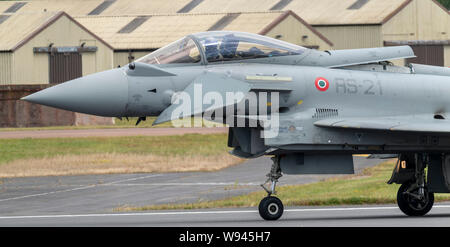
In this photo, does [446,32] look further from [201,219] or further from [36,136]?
[201,219]

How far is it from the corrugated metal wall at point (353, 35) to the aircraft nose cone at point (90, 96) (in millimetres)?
51757

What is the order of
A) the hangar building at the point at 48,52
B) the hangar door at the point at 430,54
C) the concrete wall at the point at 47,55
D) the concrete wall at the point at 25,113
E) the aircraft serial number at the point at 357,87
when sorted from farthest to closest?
1. the hangar door at the point at 430,54
2. the concrete wall at the point at 47,55
3. the hangar building at the point at 48,52
4. the concrete wall at the point at 25,113
5. the aircraft serial number at the point at 357,87

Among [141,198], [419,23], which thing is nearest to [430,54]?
[419,23]

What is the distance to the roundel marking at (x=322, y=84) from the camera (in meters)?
15.4

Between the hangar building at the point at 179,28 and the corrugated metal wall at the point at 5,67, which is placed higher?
the hangar building at the point at 179,28

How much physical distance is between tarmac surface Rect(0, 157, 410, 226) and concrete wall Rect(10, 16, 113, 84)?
26.8 m

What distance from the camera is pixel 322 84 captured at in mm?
15453

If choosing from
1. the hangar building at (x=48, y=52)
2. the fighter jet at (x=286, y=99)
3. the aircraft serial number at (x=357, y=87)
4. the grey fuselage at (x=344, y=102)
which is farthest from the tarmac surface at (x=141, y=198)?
the hangar building at (x=48, y=52)

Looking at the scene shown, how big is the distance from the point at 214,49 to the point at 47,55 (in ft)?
149

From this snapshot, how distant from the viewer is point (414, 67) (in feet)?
53.6

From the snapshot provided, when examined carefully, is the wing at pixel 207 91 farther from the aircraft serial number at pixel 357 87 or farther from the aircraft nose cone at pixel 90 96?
the aircraft serial number at pixel 357 87

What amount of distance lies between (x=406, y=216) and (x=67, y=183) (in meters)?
13.2

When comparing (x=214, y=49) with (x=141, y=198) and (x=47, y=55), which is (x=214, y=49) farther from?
(x=47, y=55)
